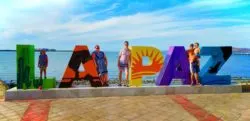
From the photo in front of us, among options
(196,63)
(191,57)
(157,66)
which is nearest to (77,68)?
(157,66)

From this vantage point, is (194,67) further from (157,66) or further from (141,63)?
(141,63)

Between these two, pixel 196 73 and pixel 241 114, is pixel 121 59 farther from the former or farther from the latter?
pixel 241 114

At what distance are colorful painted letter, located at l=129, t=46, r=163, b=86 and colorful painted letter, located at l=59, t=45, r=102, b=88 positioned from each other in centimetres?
152

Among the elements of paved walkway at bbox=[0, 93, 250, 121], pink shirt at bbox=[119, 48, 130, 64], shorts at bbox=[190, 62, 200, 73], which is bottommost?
paved walkway at bbox=[0, 93, 250, 121]

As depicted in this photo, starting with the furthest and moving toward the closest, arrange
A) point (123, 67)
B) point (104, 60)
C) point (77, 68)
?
point (123, 67) < point (104, 60) < point (77, 68)

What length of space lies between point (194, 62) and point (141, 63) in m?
2.33

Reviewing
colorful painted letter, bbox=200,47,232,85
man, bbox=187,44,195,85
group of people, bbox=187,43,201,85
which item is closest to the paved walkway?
group of people, bbox=187,43,201,85

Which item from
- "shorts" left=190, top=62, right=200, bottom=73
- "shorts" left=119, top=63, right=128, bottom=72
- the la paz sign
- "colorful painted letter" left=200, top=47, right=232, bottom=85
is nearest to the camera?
the la paz sign

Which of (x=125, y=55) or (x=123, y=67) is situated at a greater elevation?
(x=125, y=55)

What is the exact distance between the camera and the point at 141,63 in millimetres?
15797

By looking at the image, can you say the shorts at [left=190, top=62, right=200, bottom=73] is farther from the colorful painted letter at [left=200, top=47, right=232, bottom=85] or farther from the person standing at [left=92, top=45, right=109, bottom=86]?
the person standing at [left=92, top=45, right=109, bottom=86]

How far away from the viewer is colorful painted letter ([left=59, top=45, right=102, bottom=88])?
596 inches

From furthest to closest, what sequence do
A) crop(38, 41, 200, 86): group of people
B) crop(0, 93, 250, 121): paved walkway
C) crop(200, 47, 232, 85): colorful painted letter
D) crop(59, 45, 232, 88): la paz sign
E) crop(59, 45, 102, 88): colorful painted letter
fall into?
crop(200, 47, 232, 85): colorful painted letter → crop(38, 41, 200, 86): group of people → crop(59, 45, 232, 88): la paz sign → crop(59, 45, 102, 88): colorful painted letter → crop(0, 93, 250, 121): paved walkway

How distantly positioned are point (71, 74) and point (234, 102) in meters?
6.53
